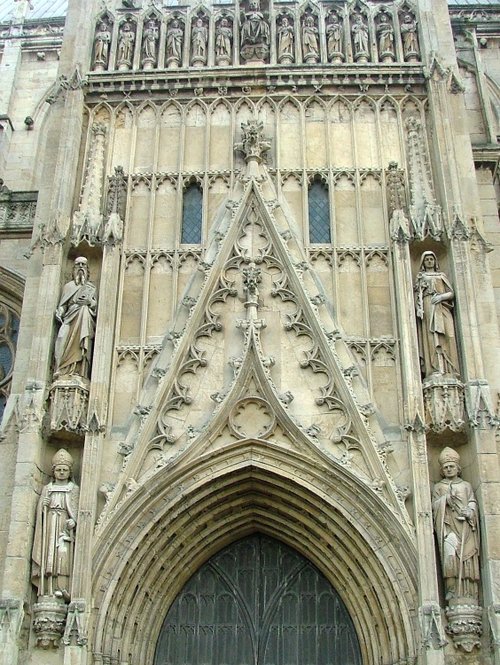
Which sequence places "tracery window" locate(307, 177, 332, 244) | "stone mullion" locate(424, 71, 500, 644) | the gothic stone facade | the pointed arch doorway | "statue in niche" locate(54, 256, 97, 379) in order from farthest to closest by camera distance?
"tracery window" locate(307, 177, 332, 244)
"statue in niche" locate(54, 256, 97, 379)
the pointed arch doorway
the gothic stone facade
"stone mullion" locate(424, 71, 500, 644)

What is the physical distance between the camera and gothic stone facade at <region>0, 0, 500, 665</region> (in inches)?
475

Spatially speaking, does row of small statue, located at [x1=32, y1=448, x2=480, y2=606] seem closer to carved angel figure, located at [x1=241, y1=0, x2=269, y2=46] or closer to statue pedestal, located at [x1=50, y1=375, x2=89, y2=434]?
statue pedestal, located at [x1=50, y1=375, x2=89, y2=434]

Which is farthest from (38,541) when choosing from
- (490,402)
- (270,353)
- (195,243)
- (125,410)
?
(490,402)

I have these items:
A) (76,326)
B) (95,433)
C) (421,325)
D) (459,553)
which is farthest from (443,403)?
(76,326)

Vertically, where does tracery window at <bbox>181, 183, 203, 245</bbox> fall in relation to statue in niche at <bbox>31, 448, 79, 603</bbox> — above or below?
above

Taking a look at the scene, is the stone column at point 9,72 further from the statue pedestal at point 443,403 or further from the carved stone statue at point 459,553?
the carved stone statue at point 459,553

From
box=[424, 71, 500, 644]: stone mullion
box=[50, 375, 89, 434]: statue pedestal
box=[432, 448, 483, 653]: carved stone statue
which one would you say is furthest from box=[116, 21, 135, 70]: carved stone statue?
→ box=[432, 448, 483, 653]: carved stone statue

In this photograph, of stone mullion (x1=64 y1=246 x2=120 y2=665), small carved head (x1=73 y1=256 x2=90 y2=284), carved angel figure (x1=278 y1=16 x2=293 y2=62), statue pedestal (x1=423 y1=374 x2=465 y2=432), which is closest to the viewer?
stone mullion (x1=64 y1=246 x2=120 y2=665)

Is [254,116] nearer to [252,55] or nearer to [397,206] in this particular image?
Result: [252,55]

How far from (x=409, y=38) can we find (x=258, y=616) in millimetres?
9927

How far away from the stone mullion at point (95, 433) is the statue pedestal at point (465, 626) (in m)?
4.51

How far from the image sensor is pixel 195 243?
48.4ft

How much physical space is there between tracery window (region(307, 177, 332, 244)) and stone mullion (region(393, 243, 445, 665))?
4.16 feet

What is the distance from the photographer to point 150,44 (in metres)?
16.4
